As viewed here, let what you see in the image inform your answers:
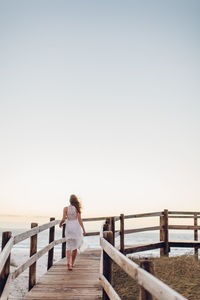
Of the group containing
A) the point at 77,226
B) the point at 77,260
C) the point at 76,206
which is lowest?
the point at 77,260

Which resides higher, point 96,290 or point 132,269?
point 132,269

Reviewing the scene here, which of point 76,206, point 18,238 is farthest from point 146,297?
point 76,206

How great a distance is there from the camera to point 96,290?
226 inches

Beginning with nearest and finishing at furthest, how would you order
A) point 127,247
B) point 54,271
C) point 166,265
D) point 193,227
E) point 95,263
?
1. point 54,271
2. point 166,265
3. point 95,263
4. point 127,247
5. point 193,227

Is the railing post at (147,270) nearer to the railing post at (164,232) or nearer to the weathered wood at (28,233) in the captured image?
the weathered wood at (28,233)

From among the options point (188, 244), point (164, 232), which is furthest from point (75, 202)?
point (188, 244)

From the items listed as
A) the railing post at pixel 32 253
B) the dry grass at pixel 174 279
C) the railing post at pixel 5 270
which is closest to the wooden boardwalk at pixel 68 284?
the railing post at pixel 32 253

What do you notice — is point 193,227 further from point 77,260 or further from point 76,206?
point 76,206

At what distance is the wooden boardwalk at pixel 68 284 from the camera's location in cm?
535

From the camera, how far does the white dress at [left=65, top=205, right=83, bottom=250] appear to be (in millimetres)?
7591

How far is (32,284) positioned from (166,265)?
143 inches

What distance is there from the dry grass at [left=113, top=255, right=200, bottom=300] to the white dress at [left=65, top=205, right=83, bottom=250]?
3.89 ft

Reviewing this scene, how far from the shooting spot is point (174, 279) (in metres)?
6.65

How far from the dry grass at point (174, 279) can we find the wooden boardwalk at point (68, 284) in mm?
512
